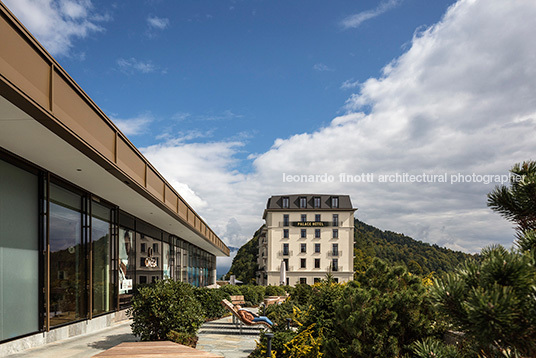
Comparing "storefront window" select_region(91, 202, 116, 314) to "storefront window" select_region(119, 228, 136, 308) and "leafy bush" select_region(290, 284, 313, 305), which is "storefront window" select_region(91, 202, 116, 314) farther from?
"leafy bush" select_region(290, 284, 313, 305)

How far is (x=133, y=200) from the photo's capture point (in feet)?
45.5

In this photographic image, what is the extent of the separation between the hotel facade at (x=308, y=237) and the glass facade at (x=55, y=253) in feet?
152

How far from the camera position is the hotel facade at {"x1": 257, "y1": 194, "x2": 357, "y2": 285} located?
6150cm

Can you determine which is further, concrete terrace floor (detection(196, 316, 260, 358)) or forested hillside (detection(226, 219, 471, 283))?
forested hillside (detection(226, 219, 471, 283))

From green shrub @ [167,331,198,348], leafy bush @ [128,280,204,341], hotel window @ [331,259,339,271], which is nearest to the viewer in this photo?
green shrub @ [167,331,198,348]

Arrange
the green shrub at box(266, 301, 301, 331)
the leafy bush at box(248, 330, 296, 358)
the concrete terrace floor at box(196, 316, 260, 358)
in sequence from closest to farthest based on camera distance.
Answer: the leafy bush at box(248, 330, 296, 358)
the concrete terrace floor at box(196, 316, 260, 358)
the green shrub at box(266, 301, 301, 331)

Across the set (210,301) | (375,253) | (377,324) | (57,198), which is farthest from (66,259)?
(375,253)

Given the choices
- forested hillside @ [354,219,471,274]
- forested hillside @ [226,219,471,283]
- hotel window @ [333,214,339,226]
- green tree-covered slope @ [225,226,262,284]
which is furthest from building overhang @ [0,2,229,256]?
green tree-covered slope @ [225,226,262,284]

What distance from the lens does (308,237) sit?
207ft

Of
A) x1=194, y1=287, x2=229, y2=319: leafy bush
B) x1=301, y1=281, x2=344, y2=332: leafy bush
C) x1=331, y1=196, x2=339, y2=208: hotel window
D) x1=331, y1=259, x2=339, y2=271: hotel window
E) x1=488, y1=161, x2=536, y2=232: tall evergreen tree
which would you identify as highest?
x1=331, y1=196, x2=339, y2=208: hotel window

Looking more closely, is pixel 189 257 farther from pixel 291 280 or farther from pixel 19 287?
pixel 291 280

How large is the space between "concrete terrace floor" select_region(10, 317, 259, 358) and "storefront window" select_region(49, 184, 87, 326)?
80cm

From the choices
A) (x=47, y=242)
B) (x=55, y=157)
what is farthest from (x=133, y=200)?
(x=55, y=157)

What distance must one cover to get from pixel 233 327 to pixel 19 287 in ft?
23.7
